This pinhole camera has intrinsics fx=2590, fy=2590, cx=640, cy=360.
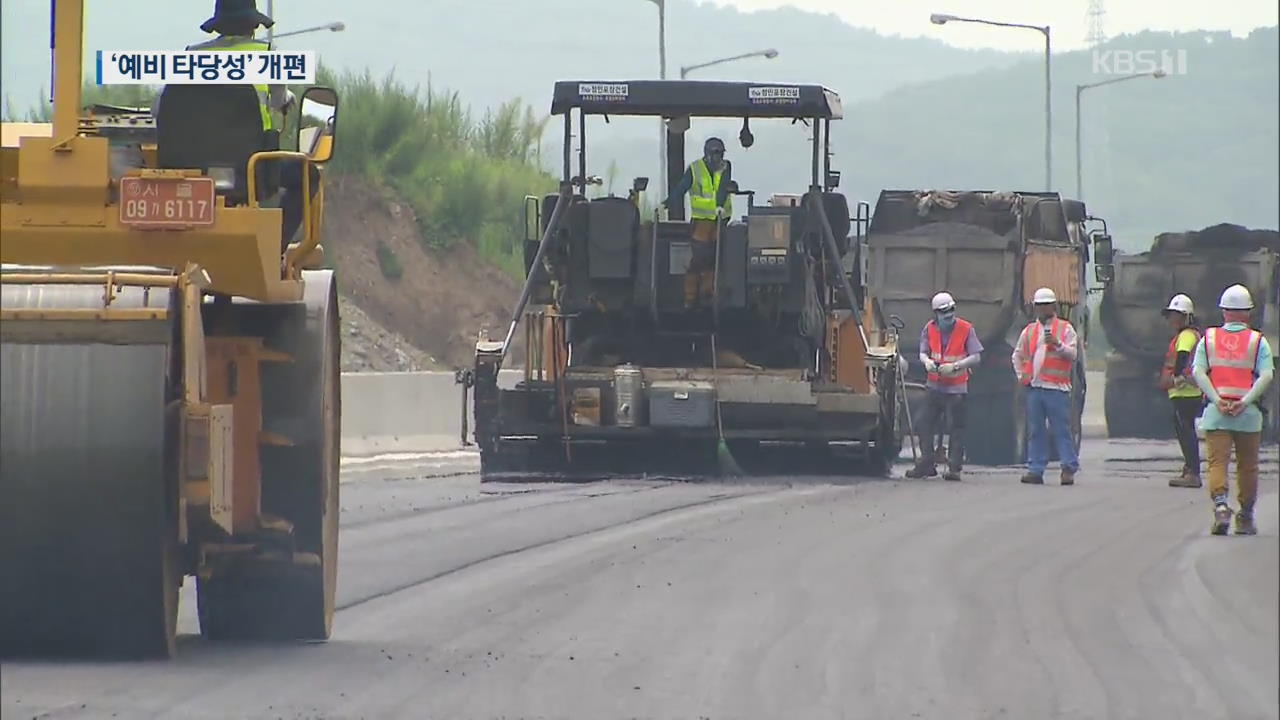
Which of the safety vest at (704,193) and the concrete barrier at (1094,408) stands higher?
the safety vest at (704,193)

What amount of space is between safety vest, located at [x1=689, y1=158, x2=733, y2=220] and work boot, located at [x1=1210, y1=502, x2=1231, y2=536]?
718 cm

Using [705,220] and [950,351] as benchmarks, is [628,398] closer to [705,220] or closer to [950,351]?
[705,220]

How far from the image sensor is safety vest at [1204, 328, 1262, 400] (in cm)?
1517

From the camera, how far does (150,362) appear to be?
28.0ft

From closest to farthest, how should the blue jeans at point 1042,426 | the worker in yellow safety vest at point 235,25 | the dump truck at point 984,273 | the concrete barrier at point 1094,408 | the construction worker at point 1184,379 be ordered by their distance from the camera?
1. the worker in yellow safety vest at point 235,25
2. the construction worker at point 1184,379
3. the blue jeans at point 1042,426
4. the dump truck at point 984,273
5. the concrete barrier at point 1094,408

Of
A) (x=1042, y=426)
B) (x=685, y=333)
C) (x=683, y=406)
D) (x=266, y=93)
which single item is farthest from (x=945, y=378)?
(x=266, y=93)

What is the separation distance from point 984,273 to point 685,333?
5467 millimetres

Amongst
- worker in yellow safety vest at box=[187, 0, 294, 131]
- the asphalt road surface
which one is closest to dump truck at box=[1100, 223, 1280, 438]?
the asphalt road surface

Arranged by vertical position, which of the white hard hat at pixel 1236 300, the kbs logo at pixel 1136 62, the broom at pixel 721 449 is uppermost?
the kbs logo at pixel 1136 62

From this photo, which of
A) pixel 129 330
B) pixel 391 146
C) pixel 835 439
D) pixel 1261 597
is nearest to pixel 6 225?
pixel 129 330

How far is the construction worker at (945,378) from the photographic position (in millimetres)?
22344

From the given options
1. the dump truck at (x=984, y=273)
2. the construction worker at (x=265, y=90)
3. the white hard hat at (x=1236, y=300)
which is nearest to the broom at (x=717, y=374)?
the dump truck at (x=984, y=273)

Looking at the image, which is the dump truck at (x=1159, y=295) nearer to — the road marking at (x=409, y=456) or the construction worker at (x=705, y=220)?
the road marking at (x=409, y=456)

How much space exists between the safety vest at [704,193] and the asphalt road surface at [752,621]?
4049 mm
